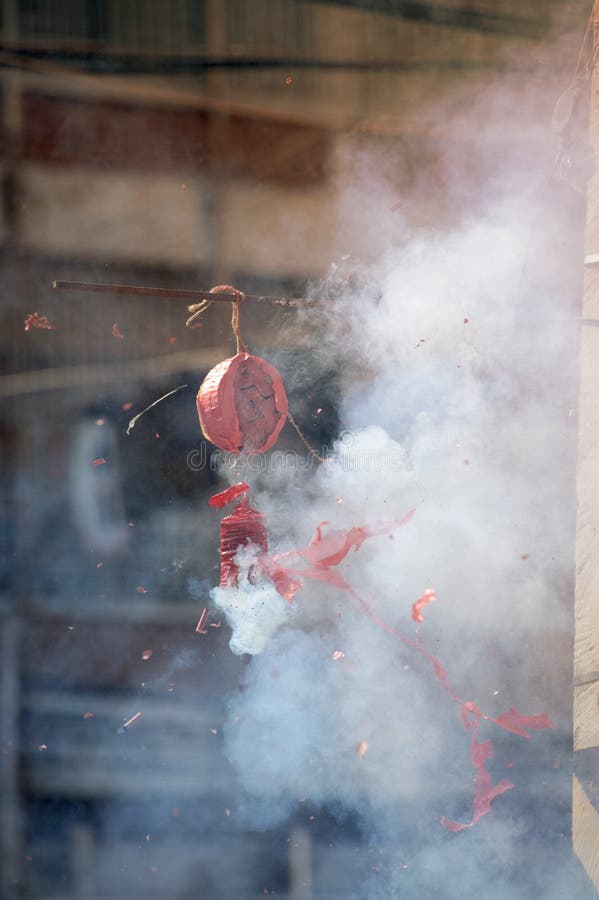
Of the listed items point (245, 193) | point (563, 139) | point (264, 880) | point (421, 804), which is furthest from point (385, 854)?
point (563, 139)

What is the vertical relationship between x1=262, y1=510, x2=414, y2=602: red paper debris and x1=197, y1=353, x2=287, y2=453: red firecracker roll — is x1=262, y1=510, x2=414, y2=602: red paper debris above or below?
below

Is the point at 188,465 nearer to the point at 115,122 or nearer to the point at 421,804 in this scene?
the point at 115,122

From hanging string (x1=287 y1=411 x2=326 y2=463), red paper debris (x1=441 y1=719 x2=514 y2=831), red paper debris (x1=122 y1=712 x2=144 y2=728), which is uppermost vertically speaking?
hanging string (x1=287 y1=411 x2=326 y2=463)

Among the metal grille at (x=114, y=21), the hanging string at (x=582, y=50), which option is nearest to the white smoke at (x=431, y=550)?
the hanging string at (x=582, y=50)

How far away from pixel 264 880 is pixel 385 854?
0.63m

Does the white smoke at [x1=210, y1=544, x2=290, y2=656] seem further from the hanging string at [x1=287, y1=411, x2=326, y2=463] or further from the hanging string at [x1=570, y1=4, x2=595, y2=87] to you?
the hanging string at [x1=570, y1=4, x2=595, y2=87]

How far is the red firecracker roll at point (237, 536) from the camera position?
9.40 feet

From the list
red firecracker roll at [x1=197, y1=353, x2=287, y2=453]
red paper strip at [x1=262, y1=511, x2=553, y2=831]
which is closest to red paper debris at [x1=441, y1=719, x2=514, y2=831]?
red paper strip at [x1=262, y1=511, x2=553, y2=831]

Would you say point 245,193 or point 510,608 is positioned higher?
point 245,193

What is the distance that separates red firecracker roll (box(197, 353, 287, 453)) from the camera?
8.06 ft

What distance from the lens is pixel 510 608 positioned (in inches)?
119

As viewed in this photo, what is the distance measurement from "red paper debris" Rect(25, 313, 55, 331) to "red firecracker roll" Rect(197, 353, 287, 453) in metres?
0.97

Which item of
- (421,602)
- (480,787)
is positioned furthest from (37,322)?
(480,787)

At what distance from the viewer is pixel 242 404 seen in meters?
2.49
